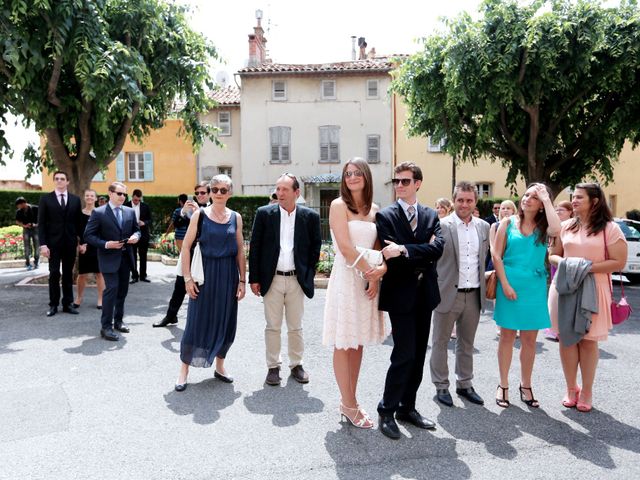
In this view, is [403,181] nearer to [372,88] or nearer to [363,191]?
[363,191]

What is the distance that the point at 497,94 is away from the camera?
11.5m

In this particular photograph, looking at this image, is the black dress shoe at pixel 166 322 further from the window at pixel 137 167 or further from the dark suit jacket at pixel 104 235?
the window at pixel 137 167

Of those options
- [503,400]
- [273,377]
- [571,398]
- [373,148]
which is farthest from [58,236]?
[373,148]

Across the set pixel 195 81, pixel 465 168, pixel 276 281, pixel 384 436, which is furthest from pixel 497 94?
pixel 465 168

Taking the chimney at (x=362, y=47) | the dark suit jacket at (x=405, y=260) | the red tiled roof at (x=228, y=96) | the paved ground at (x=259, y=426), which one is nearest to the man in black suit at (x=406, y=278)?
the dark suit jacket at (x=405, y=260)

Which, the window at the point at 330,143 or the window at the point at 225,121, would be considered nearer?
the window at the point at 330,143

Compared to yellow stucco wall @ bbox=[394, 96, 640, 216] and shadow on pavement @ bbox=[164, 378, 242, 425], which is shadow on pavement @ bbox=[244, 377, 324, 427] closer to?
shadow on pavement @ bbox=[164, 378, 242, 425]

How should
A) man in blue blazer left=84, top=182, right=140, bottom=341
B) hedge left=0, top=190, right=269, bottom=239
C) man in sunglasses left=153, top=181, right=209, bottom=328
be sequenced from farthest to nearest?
hedge left=0, top=190, right=269, bottom=239 → man in sunglasses left=153, top=181, right=209, bottom=328 → man in blue blazer left=84, top=182, right=140, bottom=341

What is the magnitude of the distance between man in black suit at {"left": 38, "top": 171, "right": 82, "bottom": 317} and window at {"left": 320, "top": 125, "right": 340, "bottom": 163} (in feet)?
75.8

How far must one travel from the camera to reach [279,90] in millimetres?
30266

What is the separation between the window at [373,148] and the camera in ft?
99.6

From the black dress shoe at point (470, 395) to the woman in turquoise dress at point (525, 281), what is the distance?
17 cm

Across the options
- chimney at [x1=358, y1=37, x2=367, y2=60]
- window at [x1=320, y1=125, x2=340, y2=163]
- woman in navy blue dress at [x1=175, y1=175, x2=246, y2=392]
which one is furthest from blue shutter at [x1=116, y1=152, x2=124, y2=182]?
woman in navy blue dress at [x1=175, y1=175, x2=246, y2=392]

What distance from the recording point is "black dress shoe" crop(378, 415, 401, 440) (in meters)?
3.92
